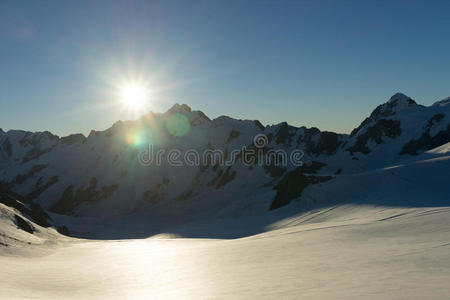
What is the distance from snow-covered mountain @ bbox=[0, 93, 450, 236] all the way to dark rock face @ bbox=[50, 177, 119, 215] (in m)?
0.68

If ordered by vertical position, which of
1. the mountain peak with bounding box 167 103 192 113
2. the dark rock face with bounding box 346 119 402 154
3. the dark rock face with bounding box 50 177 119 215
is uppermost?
the mountain peak with bounding box 167 103 192 113

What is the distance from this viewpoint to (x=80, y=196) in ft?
522

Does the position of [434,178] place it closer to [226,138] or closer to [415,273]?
[415,273]

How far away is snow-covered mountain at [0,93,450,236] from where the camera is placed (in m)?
78.6

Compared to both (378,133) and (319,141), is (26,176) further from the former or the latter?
(378,133)

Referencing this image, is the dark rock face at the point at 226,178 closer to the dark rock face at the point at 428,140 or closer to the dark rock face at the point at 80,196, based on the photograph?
the dark rock face at the point at 80,196

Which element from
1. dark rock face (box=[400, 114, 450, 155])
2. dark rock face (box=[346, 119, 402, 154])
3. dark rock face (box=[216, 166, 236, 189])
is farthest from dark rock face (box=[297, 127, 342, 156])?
dark rock face (box=[216, 166, 236, 189])

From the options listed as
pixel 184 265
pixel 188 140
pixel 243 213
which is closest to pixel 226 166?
pixel 188 140

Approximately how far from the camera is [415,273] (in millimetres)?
8477

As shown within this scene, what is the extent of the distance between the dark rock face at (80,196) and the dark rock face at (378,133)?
395 ft

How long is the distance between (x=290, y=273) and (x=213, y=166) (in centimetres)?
13072

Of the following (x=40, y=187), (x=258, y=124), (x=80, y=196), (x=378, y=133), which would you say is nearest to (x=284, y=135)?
(x=258, y=124)

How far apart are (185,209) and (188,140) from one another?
218ft

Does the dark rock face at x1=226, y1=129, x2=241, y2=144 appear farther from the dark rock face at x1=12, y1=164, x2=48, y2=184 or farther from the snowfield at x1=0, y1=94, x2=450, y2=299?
the dark rock face at x1=12, y1=164, x2=48, y2=184
